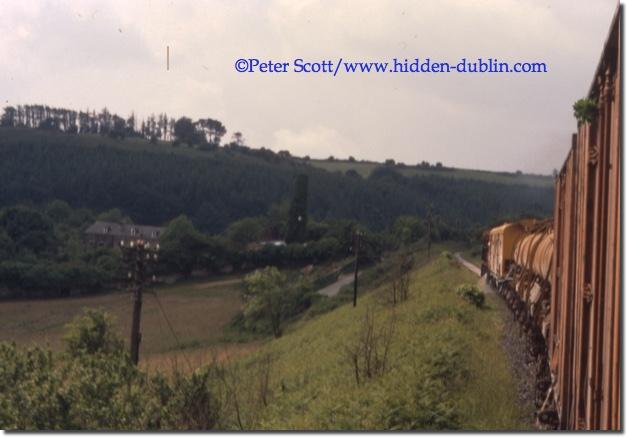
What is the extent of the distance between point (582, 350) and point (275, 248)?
3393 centimetres

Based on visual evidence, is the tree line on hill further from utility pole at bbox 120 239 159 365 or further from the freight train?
the freight train

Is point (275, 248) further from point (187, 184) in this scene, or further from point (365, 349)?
point (365, 349)

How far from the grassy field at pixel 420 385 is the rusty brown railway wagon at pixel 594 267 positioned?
1.88 metres

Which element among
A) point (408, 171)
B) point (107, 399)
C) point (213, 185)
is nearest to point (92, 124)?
point (213, 185)

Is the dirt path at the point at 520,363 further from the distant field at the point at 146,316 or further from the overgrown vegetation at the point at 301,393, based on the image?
the distant field at the point at 146,316

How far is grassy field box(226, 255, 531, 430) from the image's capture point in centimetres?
923

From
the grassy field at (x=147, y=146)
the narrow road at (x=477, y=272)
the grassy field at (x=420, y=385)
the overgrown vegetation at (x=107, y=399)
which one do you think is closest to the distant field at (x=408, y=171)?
the grassy field at (x=147, y=146)

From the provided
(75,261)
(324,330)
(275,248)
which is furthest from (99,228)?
(275,248)

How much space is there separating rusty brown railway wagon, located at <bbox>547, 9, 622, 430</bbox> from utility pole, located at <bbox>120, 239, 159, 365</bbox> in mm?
12094

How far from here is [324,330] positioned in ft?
93.5

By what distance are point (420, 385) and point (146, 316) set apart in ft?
60.5

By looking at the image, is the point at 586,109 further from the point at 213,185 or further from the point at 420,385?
the point at 213,185

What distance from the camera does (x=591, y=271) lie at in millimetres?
5945

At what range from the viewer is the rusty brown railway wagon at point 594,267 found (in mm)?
4945
